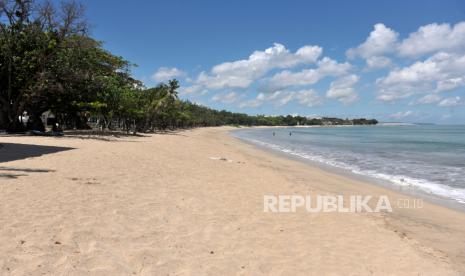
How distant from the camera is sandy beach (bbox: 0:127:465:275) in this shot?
490cm

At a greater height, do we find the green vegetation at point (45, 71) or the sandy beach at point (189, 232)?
the green vegetation at point (45, 71)

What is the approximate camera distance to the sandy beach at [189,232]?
4902 mm

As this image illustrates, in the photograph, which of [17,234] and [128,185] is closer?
[17,234]

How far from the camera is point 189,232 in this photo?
20.6 feet

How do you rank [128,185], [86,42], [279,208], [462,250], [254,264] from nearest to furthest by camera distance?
[254,264]
[462,250]
[279,208]
[128,185]
[86,42]

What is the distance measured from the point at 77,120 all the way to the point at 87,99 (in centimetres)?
1831

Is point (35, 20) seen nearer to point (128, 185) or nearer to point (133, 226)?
point (128, 185)

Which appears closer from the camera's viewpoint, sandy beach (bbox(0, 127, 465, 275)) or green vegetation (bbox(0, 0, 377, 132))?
sandy beach (bbox(0, 127, 465, 275))

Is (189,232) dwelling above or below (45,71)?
below

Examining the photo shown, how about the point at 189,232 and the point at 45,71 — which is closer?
the point at 189,232

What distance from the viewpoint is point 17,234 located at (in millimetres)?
5324

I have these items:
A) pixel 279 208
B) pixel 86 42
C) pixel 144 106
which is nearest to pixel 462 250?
pixel 279 208

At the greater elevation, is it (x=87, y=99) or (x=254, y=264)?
(x=87, y=99)

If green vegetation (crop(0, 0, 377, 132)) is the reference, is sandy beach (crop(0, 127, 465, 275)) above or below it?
below
